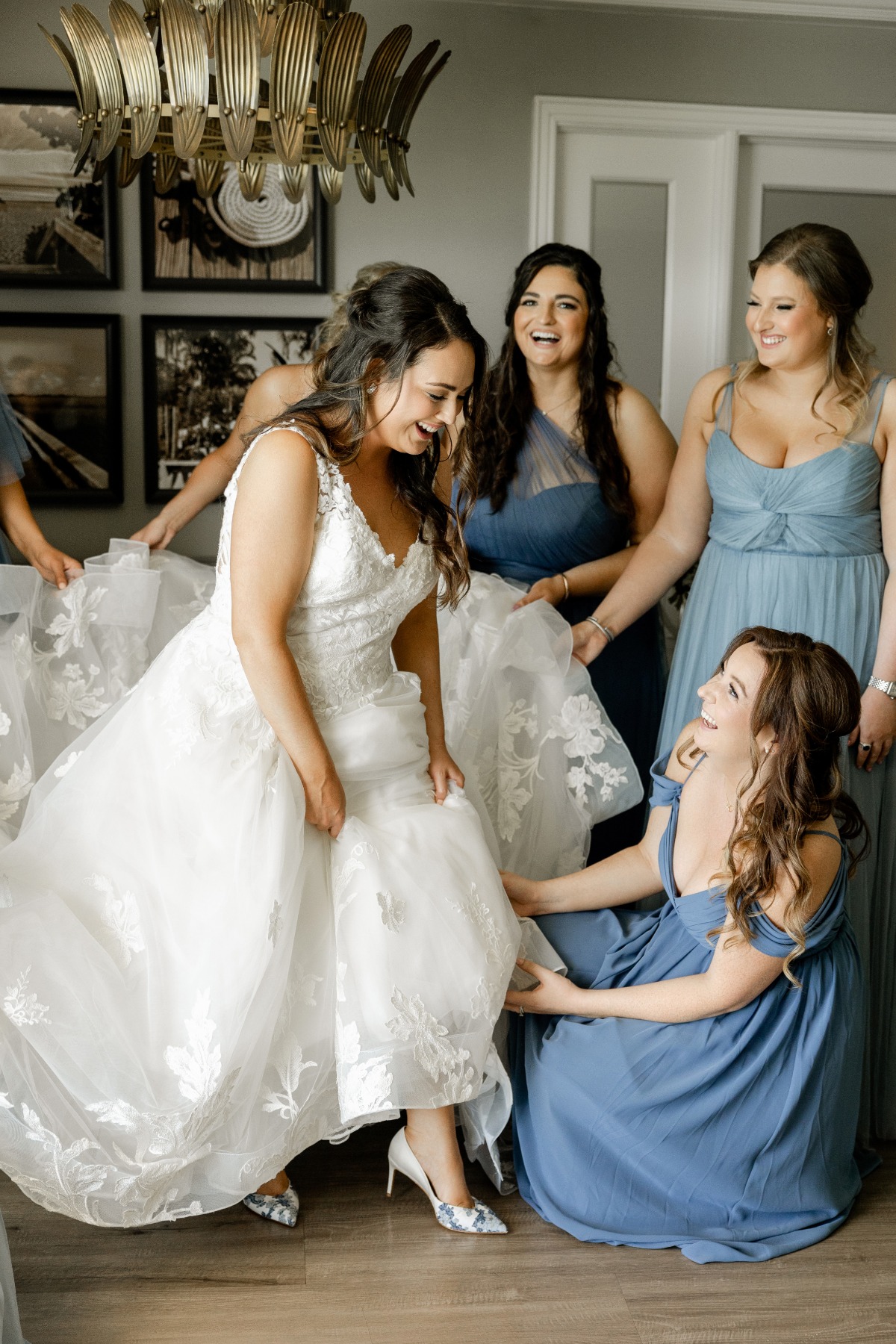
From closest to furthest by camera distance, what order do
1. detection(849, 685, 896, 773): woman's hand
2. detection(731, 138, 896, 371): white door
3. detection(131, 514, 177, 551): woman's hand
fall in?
detection(849, 685, 896, 773): woman's hand < detection(131, 514, 177, 551): woman's hand < detection(731, 138, 896, 371): white door

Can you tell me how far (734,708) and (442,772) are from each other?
1.68ft

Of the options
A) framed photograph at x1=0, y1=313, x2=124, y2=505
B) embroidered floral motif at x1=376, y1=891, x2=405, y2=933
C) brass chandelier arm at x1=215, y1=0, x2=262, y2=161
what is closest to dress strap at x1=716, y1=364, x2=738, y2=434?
brass chandelier arm at x1=215, y1=0, x2=262, y2=161

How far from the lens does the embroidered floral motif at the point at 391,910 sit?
182 cm

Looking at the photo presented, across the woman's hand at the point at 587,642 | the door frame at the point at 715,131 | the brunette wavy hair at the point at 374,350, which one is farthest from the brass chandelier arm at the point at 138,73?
the door frame at the point at 715,131

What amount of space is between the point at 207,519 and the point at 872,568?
2081 mm

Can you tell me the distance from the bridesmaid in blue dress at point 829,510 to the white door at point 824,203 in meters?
1.59

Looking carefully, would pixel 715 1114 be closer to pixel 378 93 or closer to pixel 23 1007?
pixel 23 1007

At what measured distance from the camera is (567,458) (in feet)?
8.77

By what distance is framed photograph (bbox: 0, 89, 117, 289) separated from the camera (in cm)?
342

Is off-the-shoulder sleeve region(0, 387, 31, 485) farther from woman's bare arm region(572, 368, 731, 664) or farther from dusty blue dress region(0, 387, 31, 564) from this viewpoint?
woman's bare arm region(572, 368, 731, 664)

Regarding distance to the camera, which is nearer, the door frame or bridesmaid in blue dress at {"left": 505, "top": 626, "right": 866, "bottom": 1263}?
bridesmaid in blue dress at {"left": 505, "top": 626, "right": 866, "bottom": 1263}

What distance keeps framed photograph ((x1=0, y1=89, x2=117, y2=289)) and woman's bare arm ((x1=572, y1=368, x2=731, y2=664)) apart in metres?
1.88

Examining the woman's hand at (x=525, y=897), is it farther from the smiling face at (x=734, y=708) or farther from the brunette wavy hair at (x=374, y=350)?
the brunette wavy hair at (x=374, y=350)

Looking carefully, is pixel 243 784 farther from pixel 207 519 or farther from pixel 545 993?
pixel 207 519
